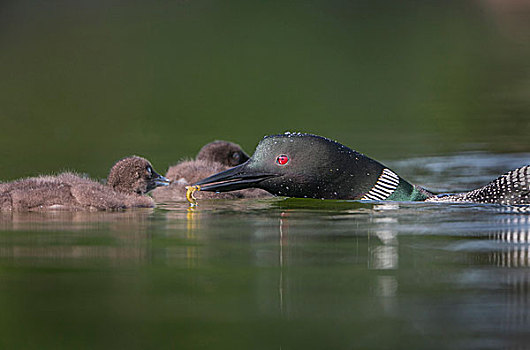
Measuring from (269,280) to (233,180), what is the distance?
2446mm

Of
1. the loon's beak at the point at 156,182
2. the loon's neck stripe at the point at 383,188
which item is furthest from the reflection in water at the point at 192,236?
the loon's neck stripe at the point at 383,188

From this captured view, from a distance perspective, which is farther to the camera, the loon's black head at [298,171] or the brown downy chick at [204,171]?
the brown downy chick at [204,171]

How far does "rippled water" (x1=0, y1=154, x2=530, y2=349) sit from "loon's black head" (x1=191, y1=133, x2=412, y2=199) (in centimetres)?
33

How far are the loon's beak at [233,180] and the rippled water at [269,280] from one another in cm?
26

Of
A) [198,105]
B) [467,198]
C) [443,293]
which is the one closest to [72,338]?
[443,293]

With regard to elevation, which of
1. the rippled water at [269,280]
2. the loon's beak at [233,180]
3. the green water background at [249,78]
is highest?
the green water background at [249,78]

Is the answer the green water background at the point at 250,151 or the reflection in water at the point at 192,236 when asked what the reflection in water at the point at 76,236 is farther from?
the reflection in water at the point at 192,236

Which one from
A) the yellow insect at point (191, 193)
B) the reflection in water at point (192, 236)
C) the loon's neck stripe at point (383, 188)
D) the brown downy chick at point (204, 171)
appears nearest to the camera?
the reflection in water at point (192, 236)

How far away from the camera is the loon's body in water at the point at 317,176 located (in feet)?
22.9

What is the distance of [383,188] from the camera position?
23.6ft

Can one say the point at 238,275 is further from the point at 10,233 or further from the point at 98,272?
the point at 10,233

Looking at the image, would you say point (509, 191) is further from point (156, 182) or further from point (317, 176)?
point (156, 182)

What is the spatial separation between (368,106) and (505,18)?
10.6 m

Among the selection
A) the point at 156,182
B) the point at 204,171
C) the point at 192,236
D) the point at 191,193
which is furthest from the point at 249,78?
the point at 192,236
